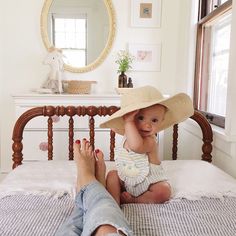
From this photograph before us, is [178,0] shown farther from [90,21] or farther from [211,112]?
[211,112]

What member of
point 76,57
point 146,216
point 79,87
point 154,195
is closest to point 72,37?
point 76,57

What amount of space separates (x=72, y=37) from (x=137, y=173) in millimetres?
1894

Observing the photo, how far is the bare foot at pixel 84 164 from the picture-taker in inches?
38.8

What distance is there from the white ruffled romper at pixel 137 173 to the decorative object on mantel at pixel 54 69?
1.47 meters

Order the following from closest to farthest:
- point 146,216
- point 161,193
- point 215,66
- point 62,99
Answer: point 146,216 → point 161,193 → point 215,66 → point 62,99

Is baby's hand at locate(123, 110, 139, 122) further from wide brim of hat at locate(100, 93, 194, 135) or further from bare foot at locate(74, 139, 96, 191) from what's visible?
bare foot at locate(74, 139, 96, 191)

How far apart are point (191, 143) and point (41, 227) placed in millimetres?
1571

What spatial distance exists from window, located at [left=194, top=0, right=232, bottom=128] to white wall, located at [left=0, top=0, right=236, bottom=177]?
9.4 inches

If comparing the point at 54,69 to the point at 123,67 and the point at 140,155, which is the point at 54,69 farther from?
the point at 140,155

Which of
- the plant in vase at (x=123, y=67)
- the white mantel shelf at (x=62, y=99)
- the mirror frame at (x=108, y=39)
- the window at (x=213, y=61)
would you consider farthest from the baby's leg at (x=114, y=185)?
the mirror frame at (x=108, y=39)

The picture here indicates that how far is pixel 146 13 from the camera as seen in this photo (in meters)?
2.64

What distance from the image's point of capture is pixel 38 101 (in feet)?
7.34

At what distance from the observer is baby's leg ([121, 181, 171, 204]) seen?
1.03 metres

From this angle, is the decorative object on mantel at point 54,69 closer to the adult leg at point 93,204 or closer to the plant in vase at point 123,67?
the plant in vase at point 123,67
